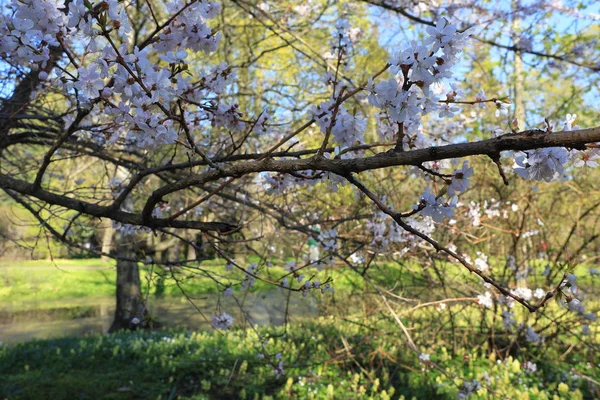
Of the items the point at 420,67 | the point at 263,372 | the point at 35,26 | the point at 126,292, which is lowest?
the point at 263,372

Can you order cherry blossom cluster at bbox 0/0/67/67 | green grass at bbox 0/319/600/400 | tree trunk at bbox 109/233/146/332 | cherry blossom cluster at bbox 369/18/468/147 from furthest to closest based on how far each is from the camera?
1. tree trunk at bbox 109/233/146/332
2. green grass at bbox 0/319/600/400
3. cherry blossom cluster at bbox 0/0/67/67
4. cherry blossom cluster at bbox 369/18/468/147

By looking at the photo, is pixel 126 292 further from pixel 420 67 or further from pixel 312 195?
pixel 420 67

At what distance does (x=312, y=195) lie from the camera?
4484 mm

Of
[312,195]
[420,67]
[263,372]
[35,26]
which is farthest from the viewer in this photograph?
[263,372]

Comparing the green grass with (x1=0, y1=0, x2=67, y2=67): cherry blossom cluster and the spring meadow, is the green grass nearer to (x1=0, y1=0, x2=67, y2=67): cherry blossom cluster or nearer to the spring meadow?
the spring meadow

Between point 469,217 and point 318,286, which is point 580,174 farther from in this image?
point 318,286

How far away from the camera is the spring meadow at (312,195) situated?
1.28m

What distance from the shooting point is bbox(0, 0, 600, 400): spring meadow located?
128 centimetres

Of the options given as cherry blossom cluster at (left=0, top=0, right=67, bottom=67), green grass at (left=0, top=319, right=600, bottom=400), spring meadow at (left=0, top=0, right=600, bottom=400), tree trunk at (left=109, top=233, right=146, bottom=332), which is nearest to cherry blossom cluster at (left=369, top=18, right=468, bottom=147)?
spring meadow at (left=0, top=0, right=600, bottom=400)

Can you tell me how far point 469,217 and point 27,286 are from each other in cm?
1433

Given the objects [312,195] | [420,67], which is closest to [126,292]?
[312,195]

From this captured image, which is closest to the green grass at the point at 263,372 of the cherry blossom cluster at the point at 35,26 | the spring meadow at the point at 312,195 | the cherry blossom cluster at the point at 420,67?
the spring meadow at the point at 312,195

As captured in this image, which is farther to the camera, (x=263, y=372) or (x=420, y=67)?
(x=263, y=372)

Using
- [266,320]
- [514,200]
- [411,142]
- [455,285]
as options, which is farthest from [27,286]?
[411,142]
